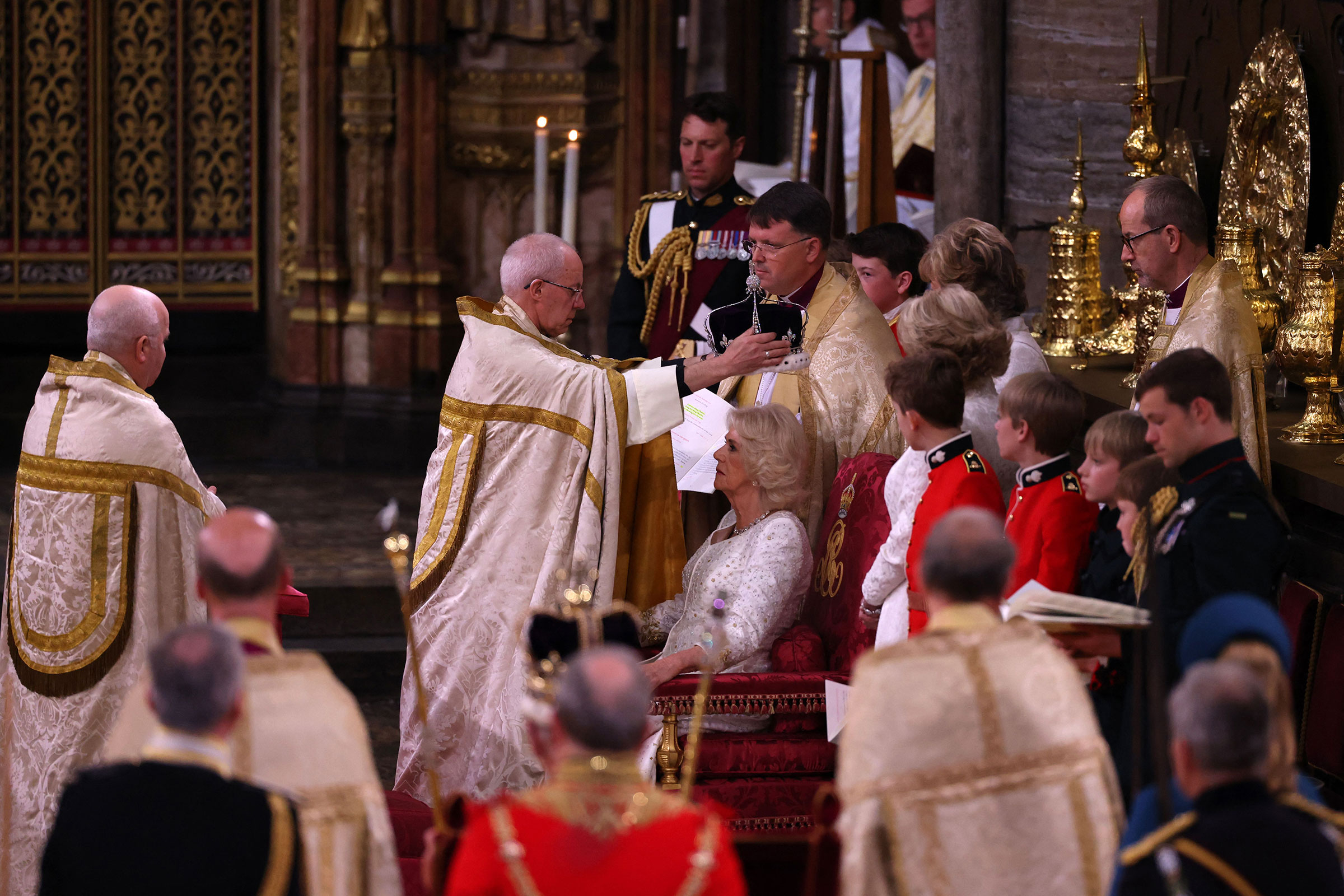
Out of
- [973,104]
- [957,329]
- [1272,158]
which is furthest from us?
[973,104]

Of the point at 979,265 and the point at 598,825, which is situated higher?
the point at 979,265

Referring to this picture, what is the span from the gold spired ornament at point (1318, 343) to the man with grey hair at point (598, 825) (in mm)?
2695

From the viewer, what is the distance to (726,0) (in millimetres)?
9461

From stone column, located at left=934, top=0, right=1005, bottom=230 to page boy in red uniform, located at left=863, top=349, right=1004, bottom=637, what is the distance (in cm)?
327

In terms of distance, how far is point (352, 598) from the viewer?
266 inches

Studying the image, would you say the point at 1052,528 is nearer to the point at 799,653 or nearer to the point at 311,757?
the point at 799,653

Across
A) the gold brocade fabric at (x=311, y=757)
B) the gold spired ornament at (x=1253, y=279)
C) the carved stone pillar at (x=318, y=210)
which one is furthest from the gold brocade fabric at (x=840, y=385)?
the carved stone pillar at (x=318, y=210)

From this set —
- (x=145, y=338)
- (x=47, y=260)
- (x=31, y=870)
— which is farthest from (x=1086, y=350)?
(x=47, y=260)

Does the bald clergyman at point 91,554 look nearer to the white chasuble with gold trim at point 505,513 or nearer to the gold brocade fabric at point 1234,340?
the white chasuble with gold trim at point 505,513

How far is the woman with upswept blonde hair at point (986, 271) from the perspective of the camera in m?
4.74

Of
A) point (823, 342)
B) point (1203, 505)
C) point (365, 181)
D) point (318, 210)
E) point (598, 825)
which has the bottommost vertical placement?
point (598, 825)

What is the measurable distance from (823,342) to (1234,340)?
1.07 m

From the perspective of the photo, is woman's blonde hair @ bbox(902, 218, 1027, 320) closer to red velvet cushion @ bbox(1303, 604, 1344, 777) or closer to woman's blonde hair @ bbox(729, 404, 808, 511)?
woman's blonde hair @ bbox(729, 404, 808, 511)

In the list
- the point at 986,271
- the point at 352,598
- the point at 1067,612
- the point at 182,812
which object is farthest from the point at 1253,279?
the point at 182,812
